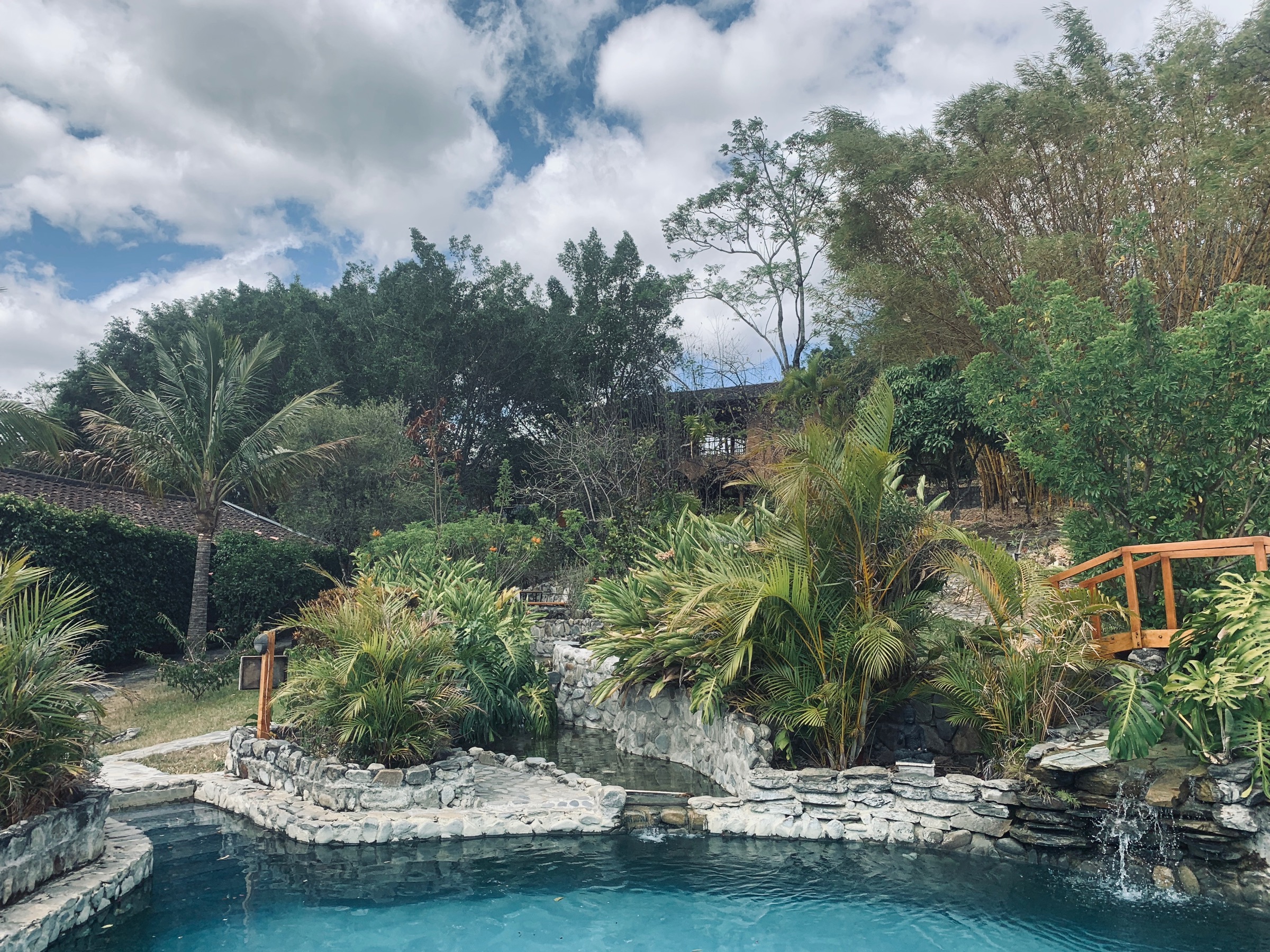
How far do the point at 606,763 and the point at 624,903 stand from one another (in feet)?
11.1

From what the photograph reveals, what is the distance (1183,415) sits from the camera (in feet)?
25.5

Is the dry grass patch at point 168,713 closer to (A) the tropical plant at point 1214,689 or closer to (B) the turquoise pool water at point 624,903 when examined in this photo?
(B) the turquoise pool water at point 624,903

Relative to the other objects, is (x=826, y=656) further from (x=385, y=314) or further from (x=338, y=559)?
(x=385, y=314)

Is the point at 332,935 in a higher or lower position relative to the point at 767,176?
lower

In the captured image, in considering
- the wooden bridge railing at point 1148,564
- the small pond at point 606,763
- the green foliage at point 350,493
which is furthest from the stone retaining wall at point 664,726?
the green foliage at point 350,493

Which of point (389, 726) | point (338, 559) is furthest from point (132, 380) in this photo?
point (389, 726)

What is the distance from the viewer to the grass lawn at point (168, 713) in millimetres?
10320

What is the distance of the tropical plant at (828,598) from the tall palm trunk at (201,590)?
31.8 feet

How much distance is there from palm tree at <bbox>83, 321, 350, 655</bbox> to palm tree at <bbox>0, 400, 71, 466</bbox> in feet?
5.01

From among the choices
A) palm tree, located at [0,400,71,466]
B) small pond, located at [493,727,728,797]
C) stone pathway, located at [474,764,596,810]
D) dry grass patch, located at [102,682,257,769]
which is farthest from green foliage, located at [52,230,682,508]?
stone pathway, located at [474,764,596,810]

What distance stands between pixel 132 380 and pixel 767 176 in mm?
22766

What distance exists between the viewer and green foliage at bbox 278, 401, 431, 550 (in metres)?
18.0

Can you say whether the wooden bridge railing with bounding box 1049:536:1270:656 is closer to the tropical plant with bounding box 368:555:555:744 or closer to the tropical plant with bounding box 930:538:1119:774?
the tropical plant with bounding box 930:538:1119:774

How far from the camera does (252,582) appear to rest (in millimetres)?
14945
